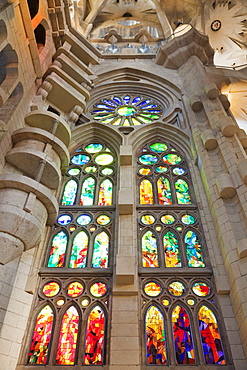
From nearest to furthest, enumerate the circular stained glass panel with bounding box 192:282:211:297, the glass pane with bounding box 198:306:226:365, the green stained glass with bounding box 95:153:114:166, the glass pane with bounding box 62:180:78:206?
1. the glass pane with bounding box 198:306:226:365
2. the circular stained glass panel with bounding box 192:282:211:297
3. the glass pane with bounding box 62:180:78:206
4. the green stained glass with bounding box 95:153:114:166

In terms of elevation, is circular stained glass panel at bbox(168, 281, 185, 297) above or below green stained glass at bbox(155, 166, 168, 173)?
below

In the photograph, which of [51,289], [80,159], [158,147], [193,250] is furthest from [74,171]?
[193,250]

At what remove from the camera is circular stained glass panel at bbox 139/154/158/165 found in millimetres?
9938

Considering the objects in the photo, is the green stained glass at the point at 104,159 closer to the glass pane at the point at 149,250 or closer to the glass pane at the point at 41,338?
the glass pane at the point at 149,250

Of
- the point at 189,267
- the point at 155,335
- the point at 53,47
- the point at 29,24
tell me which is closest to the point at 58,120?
the point at 29,24

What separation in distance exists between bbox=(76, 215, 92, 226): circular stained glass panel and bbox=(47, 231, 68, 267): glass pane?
0.46m

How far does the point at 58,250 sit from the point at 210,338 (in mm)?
3430

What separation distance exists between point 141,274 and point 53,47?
7412 mm

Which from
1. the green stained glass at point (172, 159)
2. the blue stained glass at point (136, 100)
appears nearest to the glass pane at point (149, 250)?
the green stained glass at point (172, 159)

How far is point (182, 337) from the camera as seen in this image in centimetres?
598

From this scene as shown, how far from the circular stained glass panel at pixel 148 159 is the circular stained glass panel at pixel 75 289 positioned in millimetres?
4241

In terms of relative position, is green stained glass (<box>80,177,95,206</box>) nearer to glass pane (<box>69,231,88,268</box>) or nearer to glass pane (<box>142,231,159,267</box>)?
glass pane (<box>69,231,88,268</box>)

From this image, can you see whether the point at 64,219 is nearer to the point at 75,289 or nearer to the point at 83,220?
the point at 83,220

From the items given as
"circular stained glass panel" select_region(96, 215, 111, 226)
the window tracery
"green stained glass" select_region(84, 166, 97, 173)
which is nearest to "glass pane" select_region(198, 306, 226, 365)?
the window tracery
